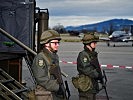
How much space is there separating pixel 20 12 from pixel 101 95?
3159 millimetres

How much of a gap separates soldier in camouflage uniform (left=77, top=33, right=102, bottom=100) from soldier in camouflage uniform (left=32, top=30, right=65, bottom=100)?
122 cm

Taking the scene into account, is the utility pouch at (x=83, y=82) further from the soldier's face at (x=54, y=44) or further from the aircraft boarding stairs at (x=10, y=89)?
the soldier's face at (x=54, y=44)

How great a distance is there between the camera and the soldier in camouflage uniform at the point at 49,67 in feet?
16.6

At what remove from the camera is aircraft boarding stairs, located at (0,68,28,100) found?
22.2 ft

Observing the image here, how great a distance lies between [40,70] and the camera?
5.07 m

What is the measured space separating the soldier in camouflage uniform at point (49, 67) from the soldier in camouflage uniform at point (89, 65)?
122cm

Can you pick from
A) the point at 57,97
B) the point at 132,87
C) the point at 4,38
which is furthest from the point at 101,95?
the point at 57,97

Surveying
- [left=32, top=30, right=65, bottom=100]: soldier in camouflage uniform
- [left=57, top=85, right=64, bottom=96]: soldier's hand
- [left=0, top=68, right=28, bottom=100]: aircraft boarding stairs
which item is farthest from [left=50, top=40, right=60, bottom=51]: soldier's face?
[left=0, top=68, right=28, bottom=100]: aircraft boarding stairs

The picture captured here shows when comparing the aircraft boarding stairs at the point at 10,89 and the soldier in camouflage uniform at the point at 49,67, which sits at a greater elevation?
the soldier in camouflage uniform at the point at 49,67

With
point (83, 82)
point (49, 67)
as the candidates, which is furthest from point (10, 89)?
point (49, 67)

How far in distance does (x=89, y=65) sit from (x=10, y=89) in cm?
189

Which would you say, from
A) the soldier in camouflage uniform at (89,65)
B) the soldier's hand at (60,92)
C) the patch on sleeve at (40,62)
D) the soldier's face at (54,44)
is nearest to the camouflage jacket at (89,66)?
the soldier in camouflage uniform at (89,65)

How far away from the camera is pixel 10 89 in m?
7.56

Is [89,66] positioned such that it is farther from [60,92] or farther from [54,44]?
[54,44]
